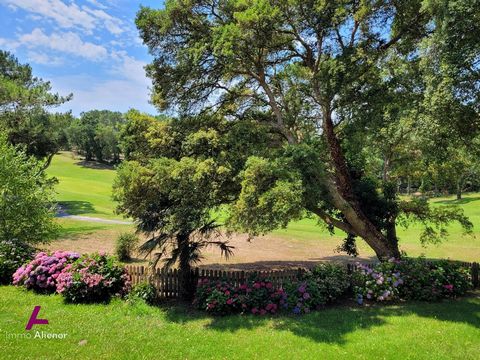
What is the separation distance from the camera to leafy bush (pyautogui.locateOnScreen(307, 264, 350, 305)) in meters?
11.1

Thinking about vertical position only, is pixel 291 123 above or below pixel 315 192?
above

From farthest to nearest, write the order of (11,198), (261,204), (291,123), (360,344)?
(291,123) < (11,198) < (261,204) < (360,344)

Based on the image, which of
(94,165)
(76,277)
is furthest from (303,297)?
Answer: (94,165)

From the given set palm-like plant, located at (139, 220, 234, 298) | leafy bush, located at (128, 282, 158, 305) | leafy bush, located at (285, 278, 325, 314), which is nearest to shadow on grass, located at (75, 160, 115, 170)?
palm-like plant, located at (139, 220, 234, 298)

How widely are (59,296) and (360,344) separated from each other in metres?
9.36

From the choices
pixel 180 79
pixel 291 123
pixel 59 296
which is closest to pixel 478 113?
pixel 291 123

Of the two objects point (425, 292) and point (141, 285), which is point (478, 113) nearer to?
point (425, 292)

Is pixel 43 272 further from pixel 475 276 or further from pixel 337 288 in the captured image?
pixel 475 276

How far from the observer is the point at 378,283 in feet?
37.2

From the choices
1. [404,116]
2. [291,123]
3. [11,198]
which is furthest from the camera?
[291,123]

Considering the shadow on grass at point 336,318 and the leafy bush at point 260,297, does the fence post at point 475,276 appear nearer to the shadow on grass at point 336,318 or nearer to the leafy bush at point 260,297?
the shadow on grass at point 336,318

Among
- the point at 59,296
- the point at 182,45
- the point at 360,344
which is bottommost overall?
the point at 360,344

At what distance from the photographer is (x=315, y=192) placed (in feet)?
36.5

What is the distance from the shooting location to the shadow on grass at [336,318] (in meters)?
9.14
